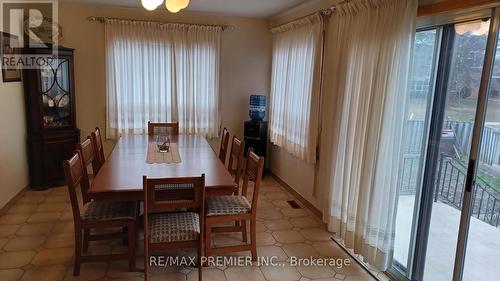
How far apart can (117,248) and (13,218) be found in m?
1.31

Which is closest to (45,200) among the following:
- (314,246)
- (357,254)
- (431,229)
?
(314,246)

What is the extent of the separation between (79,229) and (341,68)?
8.04ft

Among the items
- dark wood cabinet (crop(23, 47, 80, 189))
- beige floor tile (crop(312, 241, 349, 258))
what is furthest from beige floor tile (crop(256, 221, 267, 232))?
dark wood cabinet (crop(23, 47, 80, 189))

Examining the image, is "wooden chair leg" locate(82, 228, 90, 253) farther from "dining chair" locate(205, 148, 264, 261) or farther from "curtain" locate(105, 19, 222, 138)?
"curtain" locate(105, 19, 222, 138)

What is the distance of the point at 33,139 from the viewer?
13.4ft

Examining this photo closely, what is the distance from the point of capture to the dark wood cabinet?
4047mm

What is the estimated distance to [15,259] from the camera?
2.66 m

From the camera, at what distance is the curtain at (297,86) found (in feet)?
12.0

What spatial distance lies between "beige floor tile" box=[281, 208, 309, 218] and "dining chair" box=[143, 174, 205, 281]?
4.81 ft

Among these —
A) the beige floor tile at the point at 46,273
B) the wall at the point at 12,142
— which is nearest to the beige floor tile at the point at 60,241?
the beige floor tile at the point at 46,273

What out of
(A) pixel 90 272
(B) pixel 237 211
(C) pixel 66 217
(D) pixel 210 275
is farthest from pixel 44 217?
(B) pixel 237 211

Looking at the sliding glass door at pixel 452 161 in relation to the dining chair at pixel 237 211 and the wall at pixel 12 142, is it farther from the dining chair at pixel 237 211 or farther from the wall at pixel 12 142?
the wall at pixel 12 142

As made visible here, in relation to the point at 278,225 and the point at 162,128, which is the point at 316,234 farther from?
the point at 162,128

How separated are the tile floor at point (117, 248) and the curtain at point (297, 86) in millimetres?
814
